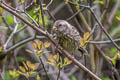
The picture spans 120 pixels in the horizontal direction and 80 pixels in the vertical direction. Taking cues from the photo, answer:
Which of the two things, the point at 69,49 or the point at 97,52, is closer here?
the point at 69,49

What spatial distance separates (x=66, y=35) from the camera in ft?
10.5

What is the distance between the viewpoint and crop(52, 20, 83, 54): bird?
10.2 feet

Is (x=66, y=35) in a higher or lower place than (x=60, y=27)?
lower

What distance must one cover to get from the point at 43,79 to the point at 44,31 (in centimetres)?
426

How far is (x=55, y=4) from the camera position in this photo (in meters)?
8.06

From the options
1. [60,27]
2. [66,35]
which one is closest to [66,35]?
[66,35]

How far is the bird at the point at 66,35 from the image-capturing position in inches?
122

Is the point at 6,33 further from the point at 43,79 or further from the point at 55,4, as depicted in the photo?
the point at 55,4

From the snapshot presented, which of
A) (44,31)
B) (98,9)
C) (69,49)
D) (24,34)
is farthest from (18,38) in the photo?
(44,31)

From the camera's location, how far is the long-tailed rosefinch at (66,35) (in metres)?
3.11

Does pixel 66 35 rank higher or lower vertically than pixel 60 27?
lower

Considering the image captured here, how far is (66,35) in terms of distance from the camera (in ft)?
10.5

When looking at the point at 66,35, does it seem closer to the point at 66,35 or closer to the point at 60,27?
the point at 66,35

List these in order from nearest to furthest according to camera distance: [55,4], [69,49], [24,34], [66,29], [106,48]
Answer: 1. [66,29]
2. [69,49]
3. [106,48]
4. [24,34]
5. [55,4]
